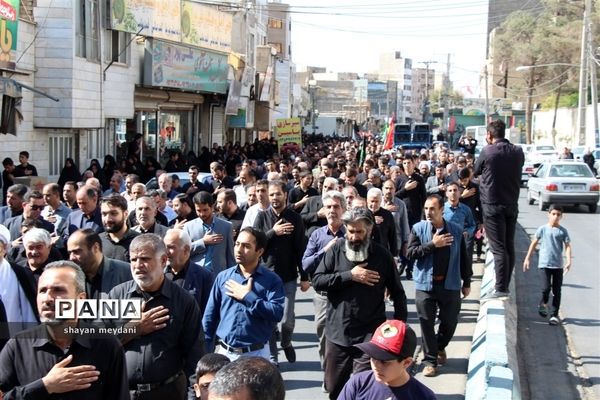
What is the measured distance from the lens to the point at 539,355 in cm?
980

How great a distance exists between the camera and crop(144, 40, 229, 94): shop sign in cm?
2311

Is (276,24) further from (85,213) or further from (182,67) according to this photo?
(85,213)

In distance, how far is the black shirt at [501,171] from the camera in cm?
903

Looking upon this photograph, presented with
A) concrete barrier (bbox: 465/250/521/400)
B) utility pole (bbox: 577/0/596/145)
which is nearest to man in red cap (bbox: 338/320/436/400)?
concrete barrier (bbox: 465/250/521/400)

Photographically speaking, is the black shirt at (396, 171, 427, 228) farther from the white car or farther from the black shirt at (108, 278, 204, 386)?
the white car

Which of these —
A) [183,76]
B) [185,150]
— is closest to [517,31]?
[185,150]

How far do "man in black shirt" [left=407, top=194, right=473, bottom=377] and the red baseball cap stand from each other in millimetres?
3838

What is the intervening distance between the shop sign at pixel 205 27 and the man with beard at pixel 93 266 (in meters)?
19.3

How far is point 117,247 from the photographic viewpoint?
6.93m

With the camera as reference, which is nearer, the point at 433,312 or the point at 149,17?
the point at 433,312

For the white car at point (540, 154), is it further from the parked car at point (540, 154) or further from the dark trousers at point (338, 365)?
the dark trousers at point (338, 365)

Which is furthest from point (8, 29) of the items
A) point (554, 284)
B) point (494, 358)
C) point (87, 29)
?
point (494, 358)

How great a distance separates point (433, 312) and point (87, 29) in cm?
1343

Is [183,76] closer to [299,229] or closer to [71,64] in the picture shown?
[71,64]
